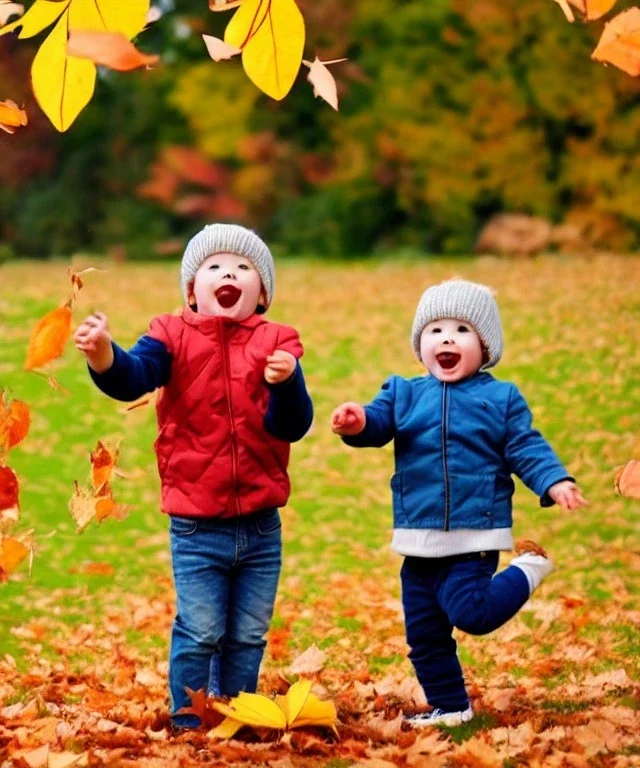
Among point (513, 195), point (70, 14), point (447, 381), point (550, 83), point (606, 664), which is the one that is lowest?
point (606, 664)

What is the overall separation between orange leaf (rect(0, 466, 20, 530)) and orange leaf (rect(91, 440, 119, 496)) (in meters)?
0.30

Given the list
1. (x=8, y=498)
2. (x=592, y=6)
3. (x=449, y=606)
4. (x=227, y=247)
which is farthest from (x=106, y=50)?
(x=449, y=606)

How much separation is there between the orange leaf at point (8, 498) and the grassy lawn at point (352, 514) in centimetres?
14

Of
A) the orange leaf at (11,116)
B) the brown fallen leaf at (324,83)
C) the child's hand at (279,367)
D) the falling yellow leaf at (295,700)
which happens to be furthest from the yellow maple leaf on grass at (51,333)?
the falling yellow leaf at (295,700)

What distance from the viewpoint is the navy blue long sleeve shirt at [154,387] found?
11.8ft

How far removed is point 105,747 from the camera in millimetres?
3697

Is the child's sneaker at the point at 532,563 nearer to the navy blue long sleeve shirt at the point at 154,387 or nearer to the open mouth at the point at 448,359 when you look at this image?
the open mouth at the point at 448,359

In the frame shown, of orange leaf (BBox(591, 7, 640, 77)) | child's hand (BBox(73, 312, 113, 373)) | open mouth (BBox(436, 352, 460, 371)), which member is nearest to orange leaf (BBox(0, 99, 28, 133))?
child's hand (BBox(73, 312, 113, 373))

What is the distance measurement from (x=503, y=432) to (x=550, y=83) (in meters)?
16.7

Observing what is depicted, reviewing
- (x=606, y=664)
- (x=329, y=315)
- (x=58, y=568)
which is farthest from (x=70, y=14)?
(x=329, y=315)

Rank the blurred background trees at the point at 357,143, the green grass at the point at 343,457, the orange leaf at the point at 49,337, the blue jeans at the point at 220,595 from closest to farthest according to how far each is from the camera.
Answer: the orange leaf at the point at 49,337
the blue jeans at the point at 220,595
the green grass at the point at 343,457
the blurred background trees at the point at 357,143

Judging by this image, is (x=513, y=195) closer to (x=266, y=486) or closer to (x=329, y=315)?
(x=329, y=315)

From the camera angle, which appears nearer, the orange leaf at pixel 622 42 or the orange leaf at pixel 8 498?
the orange leaf at pixel 622 42

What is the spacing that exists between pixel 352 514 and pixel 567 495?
184 inches
